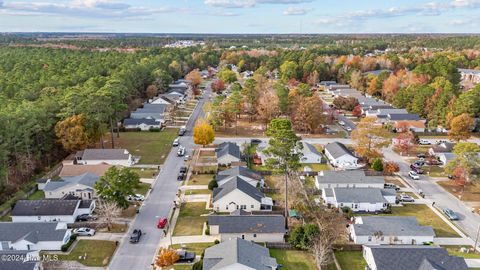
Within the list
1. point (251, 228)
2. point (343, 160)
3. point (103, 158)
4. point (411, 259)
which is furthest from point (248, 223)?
point (103, 158)

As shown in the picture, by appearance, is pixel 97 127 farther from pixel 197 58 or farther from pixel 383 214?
pixel 197 58

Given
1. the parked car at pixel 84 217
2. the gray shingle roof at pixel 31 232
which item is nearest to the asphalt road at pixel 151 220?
the parked car at pixel 84 217

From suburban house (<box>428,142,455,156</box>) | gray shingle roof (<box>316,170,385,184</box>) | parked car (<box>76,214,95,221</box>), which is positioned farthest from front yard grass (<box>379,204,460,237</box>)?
parked car (<box>76,214,95,221</box>)

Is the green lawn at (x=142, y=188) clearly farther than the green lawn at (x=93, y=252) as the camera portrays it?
Yes

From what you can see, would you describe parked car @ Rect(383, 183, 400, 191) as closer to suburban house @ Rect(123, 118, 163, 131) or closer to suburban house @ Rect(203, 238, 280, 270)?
suburban house @ Rect(203, 238, 280, 270)

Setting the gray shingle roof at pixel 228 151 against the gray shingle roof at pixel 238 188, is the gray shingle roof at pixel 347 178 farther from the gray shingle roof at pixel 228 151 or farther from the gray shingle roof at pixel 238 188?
the gray shingle roof at pixel 228 151

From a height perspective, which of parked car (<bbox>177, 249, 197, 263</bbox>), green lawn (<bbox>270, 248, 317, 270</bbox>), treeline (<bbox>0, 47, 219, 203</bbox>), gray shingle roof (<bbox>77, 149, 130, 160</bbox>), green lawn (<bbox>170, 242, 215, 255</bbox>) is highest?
treeline (<bbox>0, 47, 219, 203</bbox>)

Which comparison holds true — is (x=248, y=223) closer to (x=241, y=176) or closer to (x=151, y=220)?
(x=151, y=220)
